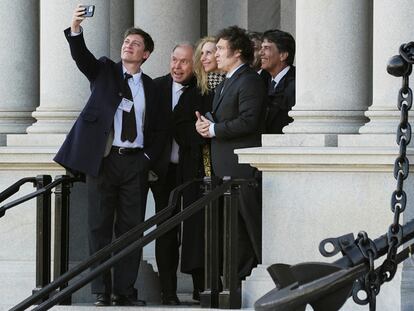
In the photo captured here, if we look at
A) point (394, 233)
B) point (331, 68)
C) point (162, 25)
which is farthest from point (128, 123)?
point (394, 233)

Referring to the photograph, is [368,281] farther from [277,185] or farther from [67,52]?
[67,52]

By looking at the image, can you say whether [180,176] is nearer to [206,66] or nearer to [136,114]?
[136,114]

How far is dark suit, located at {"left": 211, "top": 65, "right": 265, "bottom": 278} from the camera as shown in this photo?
12.9 metres

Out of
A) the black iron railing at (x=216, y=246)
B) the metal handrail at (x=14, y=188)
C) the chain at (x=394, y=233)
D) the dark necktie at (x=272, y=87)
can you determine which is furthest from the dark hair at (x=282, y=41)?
the chain at (x=394, y=233)

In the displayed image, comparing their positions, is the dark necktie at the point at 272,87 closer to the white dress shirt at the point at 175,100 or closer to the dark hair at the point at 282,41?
the dark hair at the point at 282,41

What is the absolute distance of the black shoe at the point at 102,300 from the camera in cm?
1306

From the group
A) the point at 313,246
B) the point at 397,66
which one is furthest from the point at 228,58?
the point at 397,66

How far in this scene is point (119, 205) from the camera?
13.3m

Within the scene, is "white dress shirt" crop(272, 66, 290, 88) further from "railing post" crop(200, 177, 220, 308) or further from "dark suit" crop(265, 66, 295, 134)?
"railing post" crop(200, 177, 220, 308)

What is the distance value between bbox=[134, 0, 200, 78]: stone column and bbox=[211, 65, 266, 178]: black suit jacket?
2.89 metres

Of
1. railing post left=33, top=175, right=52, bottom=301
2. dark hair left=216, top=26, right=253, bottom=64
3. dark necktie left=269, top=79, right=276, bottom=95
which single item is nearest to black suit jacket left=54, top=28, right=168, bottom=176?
railing post left=33, top=175, right=52, bottom=301

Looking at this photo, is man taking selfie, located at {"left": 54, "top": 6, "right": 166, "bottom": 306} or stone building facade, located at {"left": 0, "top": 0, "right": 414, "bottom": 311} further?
man taking selfie, located at {"left": 54, "top": 6, "right": 166, "bottom": 306}

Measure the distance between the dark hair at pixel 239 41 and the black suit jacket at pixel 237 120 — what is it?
11 cm

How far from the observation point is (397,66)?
7.48 meters
